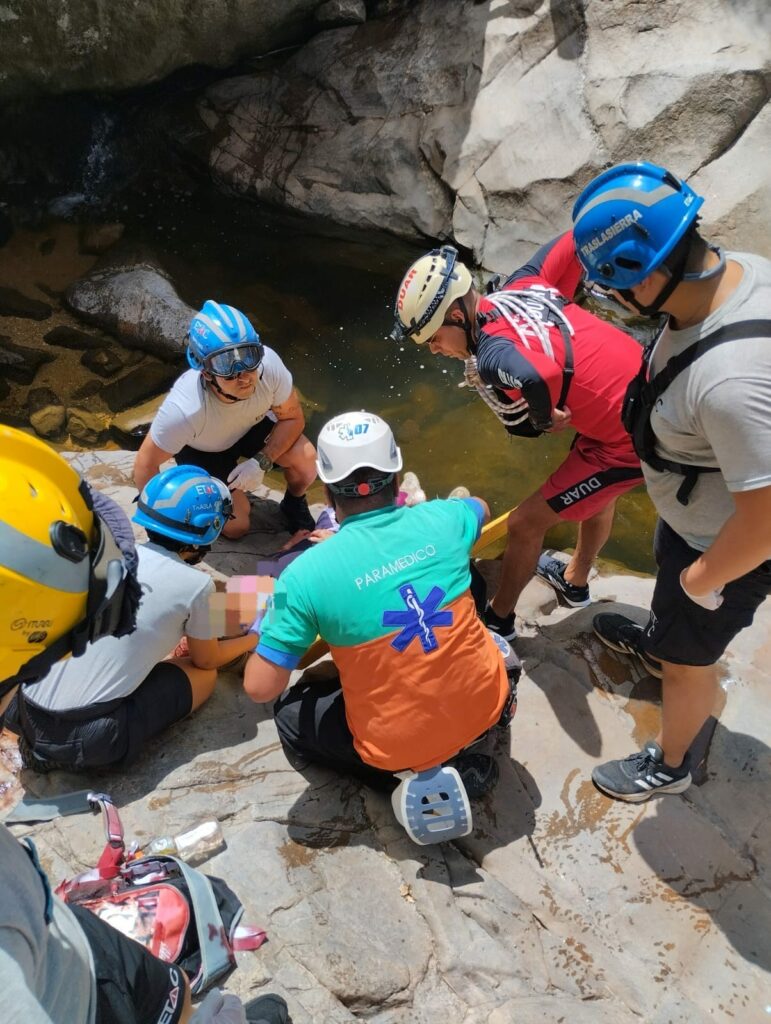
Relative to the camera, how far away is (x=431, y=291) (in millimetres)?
3438

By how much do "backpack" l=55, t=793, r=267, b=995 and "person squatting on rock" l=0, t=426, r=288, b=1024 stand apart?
48 centimetres

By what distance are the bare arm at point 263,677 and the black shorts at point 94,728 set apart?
1.85 feet

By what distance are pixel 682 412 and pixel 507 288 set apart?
159 centimetres

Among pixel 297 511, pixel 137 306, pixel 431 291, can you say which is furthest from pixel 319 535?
pixel 137 306

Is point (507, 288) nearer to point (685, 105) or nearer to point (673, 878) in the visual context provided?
point (673, 878)

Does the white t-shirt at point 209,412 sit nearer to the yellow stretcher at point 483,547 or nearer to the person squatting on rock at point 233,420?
the person squatting on rock at point 233,420

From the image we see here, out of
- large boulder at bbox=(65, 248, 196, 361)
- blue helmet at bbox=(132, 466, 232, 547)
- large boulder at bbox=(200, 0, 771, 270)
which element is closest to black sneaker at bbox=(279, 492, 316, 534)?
blue helmet at bbox=(132, 466, 232, 547)

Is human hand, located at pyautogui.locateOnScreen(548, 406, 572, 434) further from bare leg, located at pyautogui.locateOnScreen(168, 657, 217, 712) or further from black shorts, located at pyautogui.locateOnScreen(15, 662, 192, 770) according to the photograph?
black shorts, located at pyautogui.locateOnScreen(15, 662, 192, 770)

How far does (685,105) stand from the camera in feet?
21.1

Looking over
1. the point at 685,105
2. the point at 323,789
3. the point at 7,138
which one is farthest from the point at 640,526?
the point at 7,138

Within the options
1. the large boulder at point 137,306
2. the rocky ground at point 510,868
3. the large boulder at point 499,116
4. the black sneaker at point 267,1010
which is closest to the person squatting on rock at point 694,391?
the rocky ground at point 510,868

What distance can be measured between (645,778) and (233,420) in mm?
2742

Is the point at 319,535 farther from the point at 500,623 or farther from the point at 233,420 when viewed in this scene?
the point at 500,623

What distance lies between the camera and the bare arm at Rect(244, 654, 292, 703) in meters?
2.80
